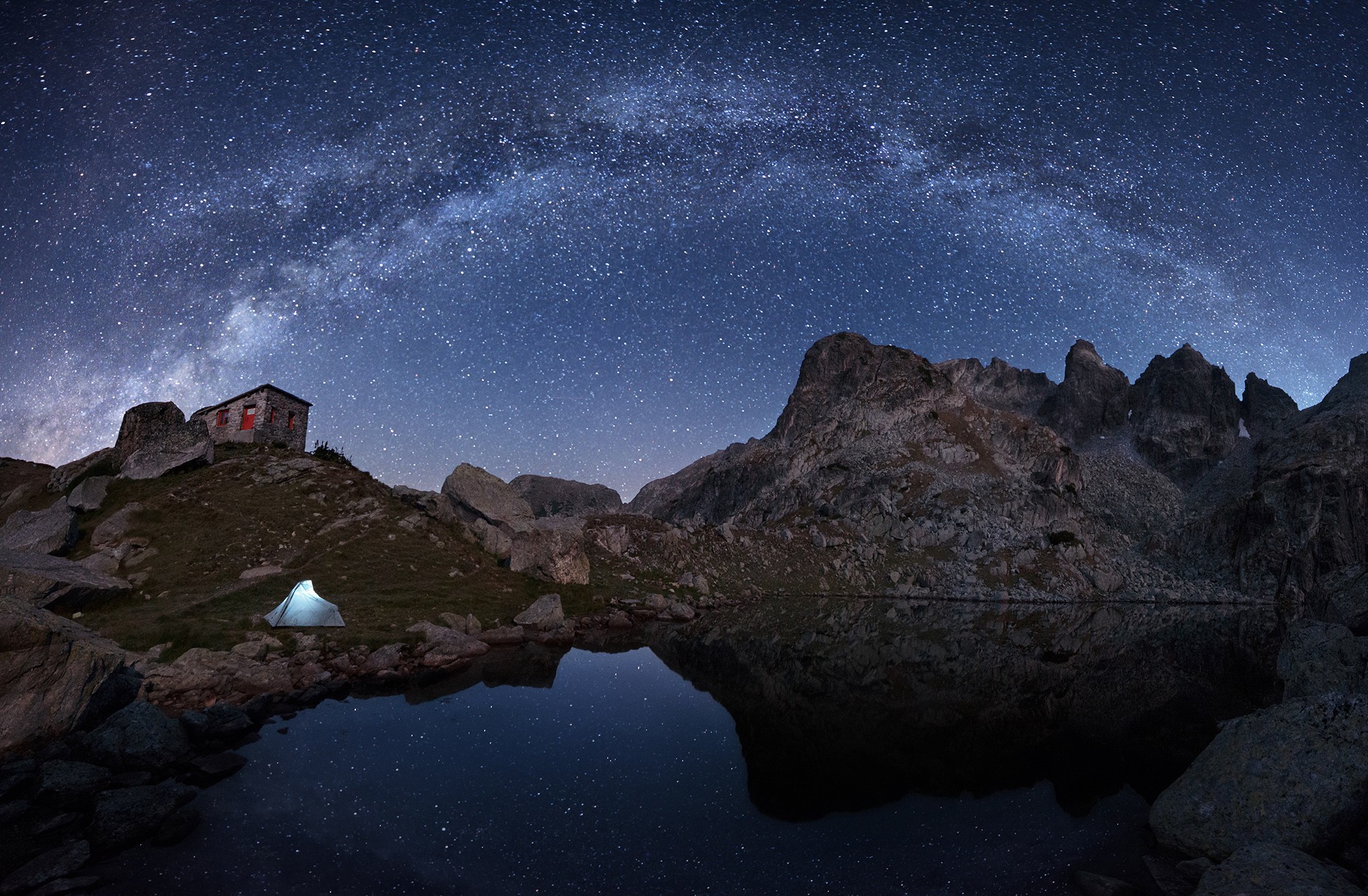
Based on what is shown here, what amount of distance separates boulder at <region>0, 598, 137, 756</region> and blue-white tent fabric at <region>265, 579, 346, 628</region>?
37.7 ft

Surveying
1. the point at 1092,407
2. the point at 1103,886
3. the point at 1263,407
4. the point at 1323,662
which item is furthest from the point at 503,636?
the point at 1263,407

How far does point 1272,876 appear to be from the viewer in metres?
8.91

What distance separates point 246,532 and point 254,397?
27.7 meters

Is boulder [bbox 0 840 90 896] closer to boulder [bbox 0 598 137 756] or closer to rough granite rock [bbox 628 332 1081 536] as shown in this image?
boulder [bbox 0 598 137 756]

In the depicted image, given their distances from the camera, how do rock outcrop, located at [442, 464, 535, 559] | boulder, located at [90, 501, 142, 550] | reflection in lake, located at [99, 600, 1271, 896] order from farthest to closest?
rock outcrop, located at [442, 464, 535, 559] < boulder, located at [90, 501, 142, 550] < reflection in lake, located at [99, 600, 1271, 896]

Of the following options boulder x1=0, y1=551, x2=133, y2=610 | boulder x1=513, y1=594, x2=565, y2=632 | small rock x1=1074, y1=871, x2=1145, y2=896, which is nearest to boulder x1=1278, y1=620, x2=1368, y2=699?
small rock x1=1074, y1=871, x2=1145, y2=896

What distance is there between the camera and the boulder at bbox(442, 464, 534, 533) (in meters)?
54.0

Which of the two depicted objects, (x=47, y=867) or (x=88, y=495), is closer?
(x=47, y=867)

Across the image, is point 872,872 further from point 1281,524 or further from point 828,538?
point 1281,524

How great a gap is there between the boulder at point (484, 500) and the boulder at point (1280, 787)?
161 ft

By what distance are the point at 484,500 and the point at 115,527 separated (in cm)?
2524

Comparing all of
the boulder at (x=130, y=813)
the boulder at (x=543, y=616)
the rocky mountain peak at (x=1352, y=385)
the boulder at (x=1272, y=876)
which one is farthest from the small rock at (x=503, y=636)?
the rocky mountain peak at (x=1352, y=385)

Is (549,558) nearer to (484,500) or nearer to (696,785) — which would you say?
(484,500)

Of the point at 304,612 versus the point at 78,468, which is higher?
the point at 78,468
